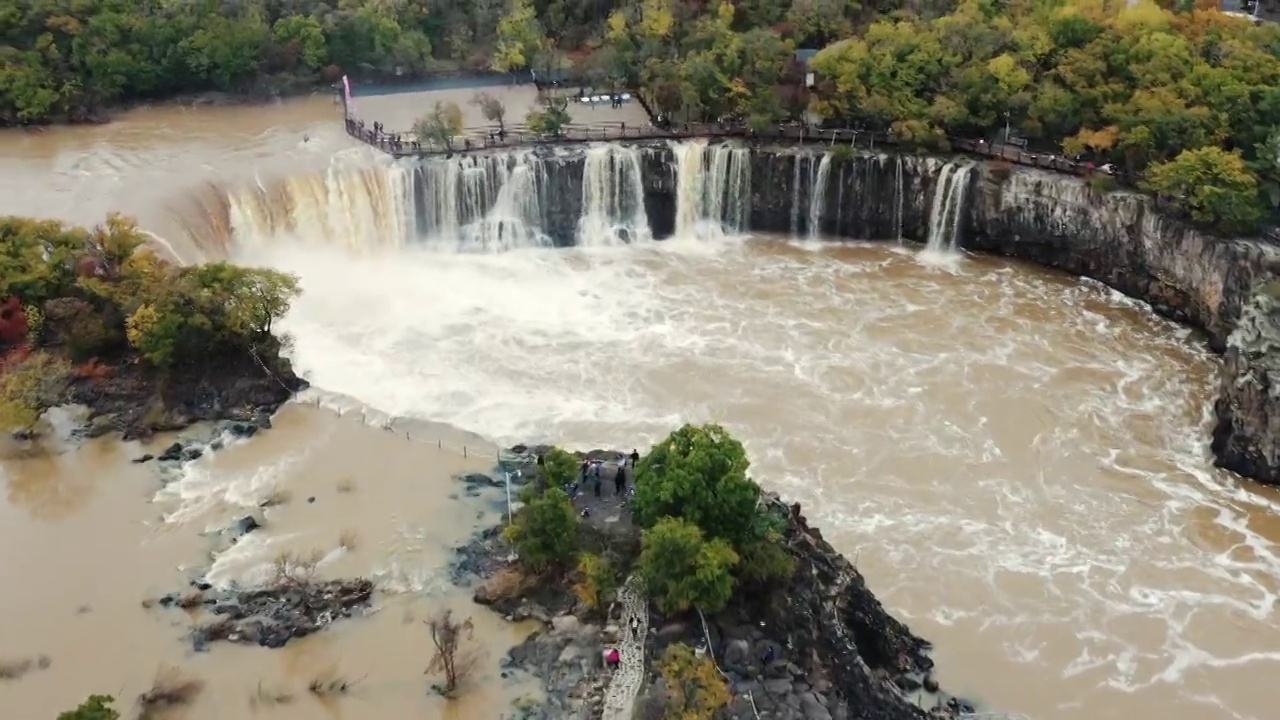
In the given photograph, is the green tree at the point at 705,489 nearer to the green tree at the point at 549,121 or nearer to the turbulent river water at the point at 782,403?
the turbulent river water at the point at 782,403

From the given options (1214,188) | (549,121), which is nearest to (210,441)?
(549,121)

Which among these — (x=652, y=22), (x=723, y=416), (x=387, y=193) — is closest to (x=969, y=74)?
(x=652, y=22)

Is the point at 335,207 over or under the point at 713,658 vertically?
over

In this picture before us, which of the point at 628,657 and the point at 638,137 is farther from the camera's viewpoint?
the point at 638,137

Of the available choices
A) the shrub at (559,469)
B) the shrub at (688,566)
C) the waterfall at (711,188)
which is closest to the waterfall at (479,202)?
the waterfall at (711,188)

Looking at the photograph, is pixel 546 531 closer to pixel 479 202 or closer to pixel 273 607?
pixel 273 607

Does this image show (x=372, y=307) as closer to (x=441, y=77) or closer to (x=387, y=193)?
(x=387, y=193)
